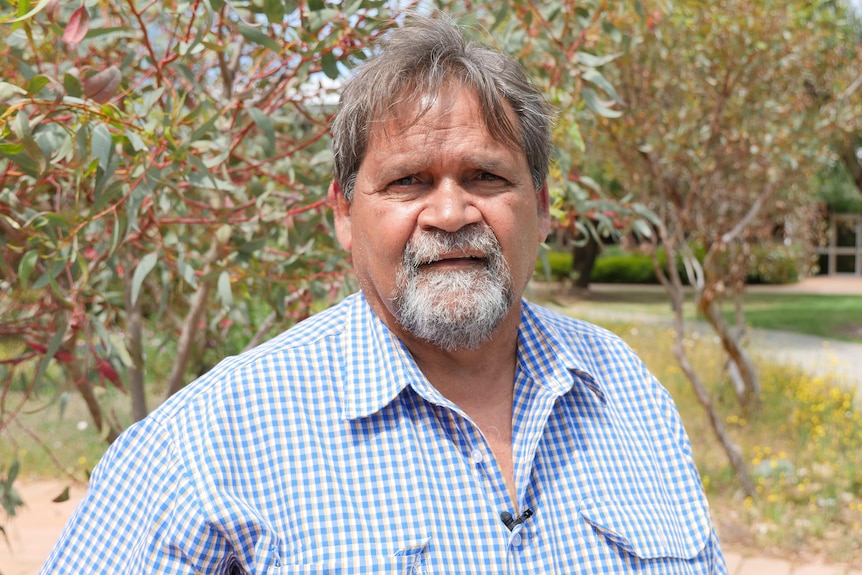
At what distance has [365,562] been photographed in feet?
4.33

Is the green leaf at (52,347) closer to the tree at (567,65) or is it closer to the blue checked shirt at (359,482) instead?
the blue checked shirt at (359,482)

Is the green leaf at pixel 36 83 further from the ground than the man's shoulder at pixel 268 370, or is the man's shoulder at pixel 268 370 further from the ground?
the green leaf at pixel 36 83

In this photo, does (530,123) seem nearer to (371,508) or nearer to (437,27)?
(437,27)

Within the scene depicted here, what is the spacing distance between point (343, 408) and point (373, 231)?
327 mm

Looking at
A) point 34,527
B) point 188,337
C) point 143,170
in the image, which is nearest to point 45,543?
point 34,527

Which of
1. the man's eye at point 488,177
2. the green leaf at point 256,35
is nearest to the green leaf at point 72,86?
the green leaf at point 256,35

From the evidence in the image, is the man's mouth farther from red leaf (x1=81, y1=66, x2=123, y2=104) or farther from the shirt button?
red leaf (x1=81, y1=66, x2=123, y2=104)

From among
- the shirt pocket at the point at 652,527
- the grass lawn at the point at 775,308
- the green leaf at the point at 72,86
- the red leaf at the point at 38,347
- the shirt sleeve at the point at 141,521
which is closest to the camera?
the shirt sleeve at the point at 141,521

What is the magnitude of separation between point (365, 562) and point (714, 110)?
4708 mm

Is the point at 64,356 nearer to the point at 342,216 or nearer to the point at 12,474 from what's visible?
the point at 12,474

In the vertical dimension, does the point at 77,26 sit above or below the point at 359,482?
above

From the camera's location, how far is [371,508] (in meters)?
1.36

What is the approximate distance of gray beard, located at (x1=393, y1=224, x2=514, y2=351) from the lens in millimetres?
1509

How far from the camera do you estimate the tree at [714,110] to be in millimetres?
5270
